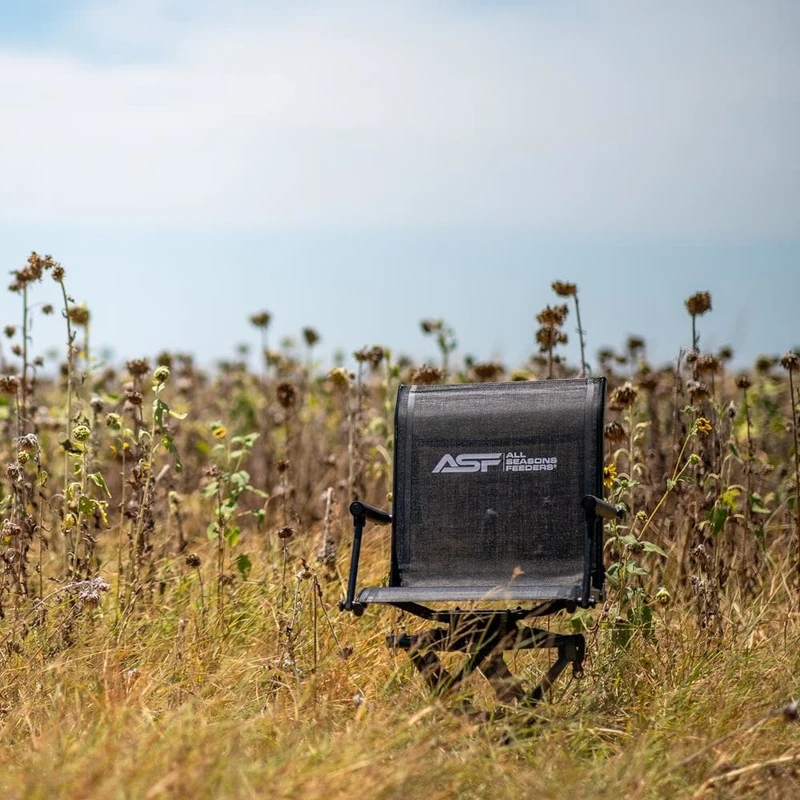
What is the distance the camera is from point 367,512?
3.79m

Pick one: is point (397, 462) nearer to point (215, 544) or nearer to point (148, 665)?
point (148, 665)

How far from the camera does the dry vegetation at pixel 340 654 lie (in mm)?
2930

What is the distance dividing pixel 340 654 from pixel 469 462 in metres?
0.75

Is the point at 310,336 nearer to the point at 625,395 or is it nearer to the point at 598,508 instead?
the point at 625,395

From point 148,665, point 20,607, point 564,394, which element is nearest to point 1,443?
point 20,607

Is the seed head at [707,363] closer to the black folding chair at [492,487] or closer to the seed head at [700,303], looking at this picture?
the seed head at [700,303]

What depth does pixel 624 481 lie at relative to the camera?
13.2 ft

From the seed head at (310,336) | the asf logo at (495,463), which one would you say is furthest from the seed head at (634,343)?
the asf logo at (495,463)

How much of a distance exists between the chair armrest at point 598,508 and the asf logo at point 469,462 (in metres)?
0.49

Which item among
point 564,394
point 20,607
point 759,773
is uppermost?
point 564,394

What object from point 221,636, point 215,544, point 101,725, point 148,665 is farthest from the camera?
point 215,544

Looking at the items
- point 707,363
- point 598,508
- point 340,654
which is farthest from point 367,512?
point 707,363

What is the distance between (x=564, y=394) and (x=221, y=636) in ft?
4.52

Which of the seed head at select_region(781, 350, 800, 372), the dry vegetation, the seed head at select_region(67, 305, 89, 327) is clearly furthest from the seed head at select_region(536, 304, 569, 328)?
the seed head at select_region(67, 305, 89, 327)
